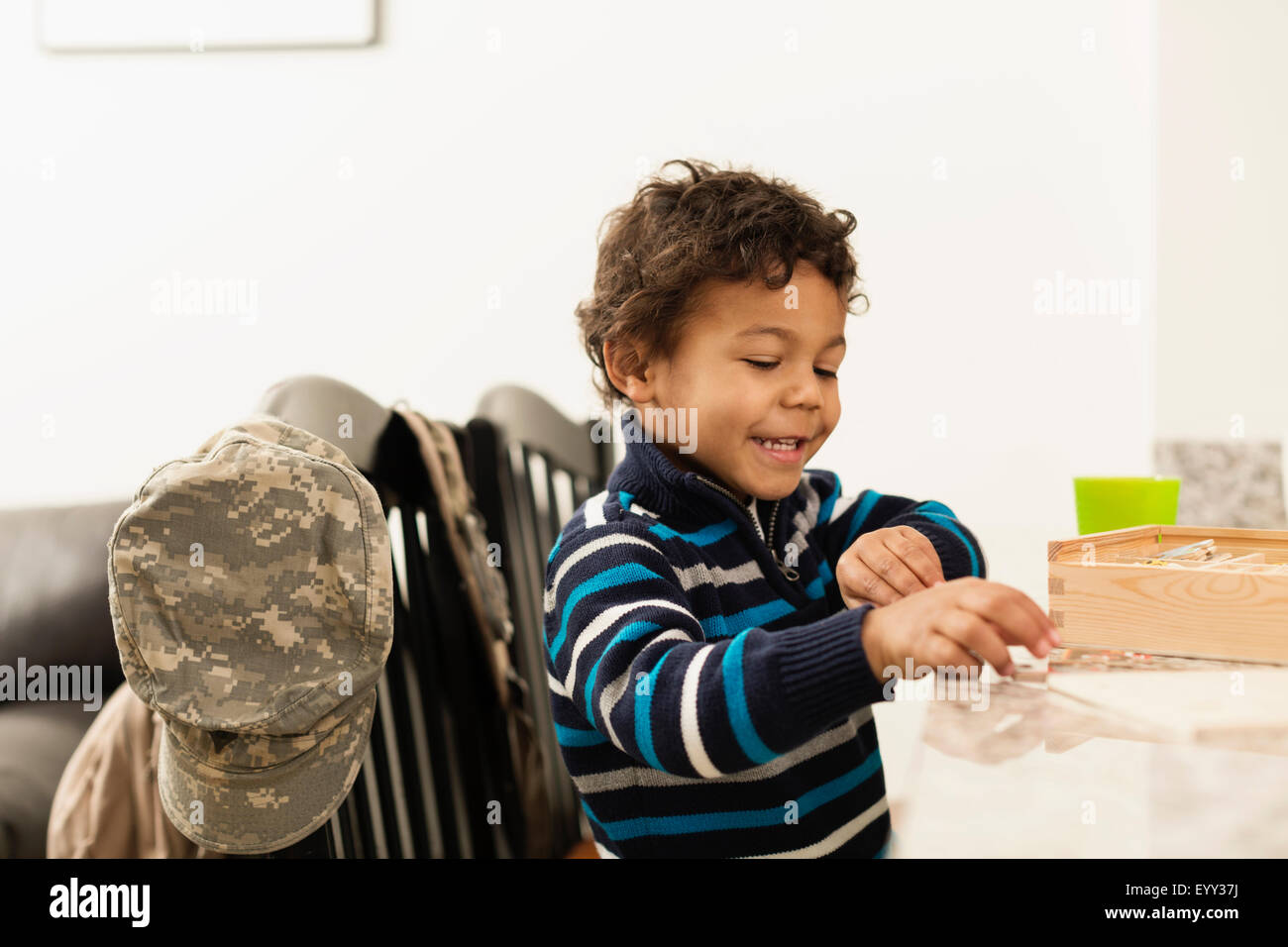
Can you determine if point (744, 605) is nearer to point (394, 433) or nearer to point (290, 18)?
point (394, 433)

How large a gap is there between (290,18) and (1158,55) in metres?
1.48

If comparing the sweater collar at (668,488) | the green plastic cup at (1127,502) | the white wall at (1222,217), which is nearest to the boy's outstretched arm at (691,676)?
the sweater collar at (668,488)

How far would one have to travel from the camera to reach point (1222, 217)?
1.51 m

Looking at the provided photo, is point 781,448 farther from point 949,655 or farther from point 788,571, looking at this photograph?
point 949,655

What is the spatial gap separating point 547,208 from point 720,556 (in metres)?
1.14

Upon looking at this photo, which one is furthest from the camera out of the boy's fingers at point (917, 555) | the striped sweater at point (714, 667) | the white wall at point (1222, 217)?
the white wall at point (1222, 217)

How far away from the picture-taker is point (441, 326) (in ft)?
5.71

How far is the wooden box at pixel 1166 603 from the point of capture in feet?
2.05

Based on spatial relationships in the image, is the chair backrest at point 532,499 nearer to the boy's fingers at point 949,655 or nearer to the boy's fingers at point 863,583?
the boy's fingers at point 863,583

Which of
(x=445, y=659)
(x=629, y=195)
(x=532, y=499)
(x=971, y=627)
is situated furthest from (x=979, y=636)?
(x=629, y=195)

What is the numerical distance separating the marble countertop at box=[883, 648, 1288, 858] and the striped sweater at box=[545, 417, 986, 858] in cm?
6

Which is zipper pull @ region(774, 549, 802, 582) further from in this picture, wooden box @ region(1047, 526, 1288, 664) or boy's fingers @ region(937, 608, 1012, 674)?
boy's fingers @ region(937, 608, 1012, 674)

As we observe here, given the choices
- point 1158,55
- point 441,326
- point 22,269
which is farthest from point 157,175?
point 1158,55

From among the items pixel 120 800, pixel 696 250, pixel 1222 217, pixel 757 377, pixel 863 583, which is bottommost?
pixel 120 800
